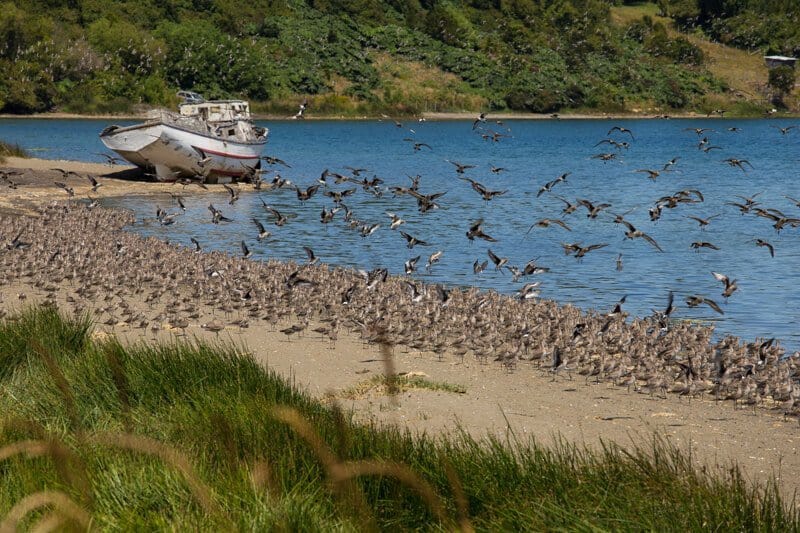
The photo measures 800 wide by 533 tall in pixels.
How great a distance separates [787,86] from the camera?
148 m

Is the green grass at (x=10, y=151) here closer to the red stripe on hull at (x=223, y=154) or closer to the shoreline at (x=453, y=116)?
the red stripe on hull at (x=223, y=154)

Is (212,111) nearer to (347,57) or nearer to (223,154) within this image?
(223,154)

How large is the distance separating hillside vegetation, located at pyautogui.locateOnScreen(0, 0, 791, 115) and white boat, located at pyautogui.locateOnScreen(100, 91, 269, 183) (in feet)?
218

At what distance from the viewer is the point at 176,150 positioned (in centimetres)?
4606

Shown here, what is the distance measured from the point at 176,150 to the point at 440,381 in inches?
1318

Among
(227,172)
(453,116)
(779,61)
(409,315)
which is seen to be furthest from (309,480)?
(779,61)

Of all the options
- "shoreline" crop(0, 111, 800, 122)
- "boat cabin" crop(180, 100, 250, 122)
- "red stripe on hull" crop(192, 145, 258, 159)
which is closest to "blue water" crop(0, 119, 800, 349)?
"red stripe on hull" crop(192, 145, 258, 159)

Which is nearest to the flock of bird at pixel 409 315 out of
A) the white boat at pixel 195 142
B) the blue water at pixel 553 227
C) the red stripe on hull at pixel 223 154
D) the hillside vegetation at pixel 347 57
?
the blue water at pixel 553 227

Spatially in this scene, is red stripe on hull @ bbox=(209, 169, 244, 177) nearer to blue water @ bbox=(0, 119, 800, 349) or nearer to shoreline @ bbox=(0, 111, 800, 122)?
blue water @ bbox=(0, 119, 800, 349)

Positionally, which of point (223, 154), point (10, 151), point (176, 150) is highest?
point (176, 150)

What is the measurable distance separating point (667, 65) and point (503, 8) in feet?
89.5

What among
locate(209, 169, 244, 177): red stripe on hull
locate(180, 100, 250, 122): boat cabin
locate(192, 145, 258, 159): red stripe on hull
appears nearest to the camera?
locate(192, 145, 258, 159): red stripe on hull

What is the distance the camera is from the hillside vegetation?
11556cm

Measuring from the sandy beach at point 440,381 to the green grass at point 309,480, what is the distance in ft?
2.34
